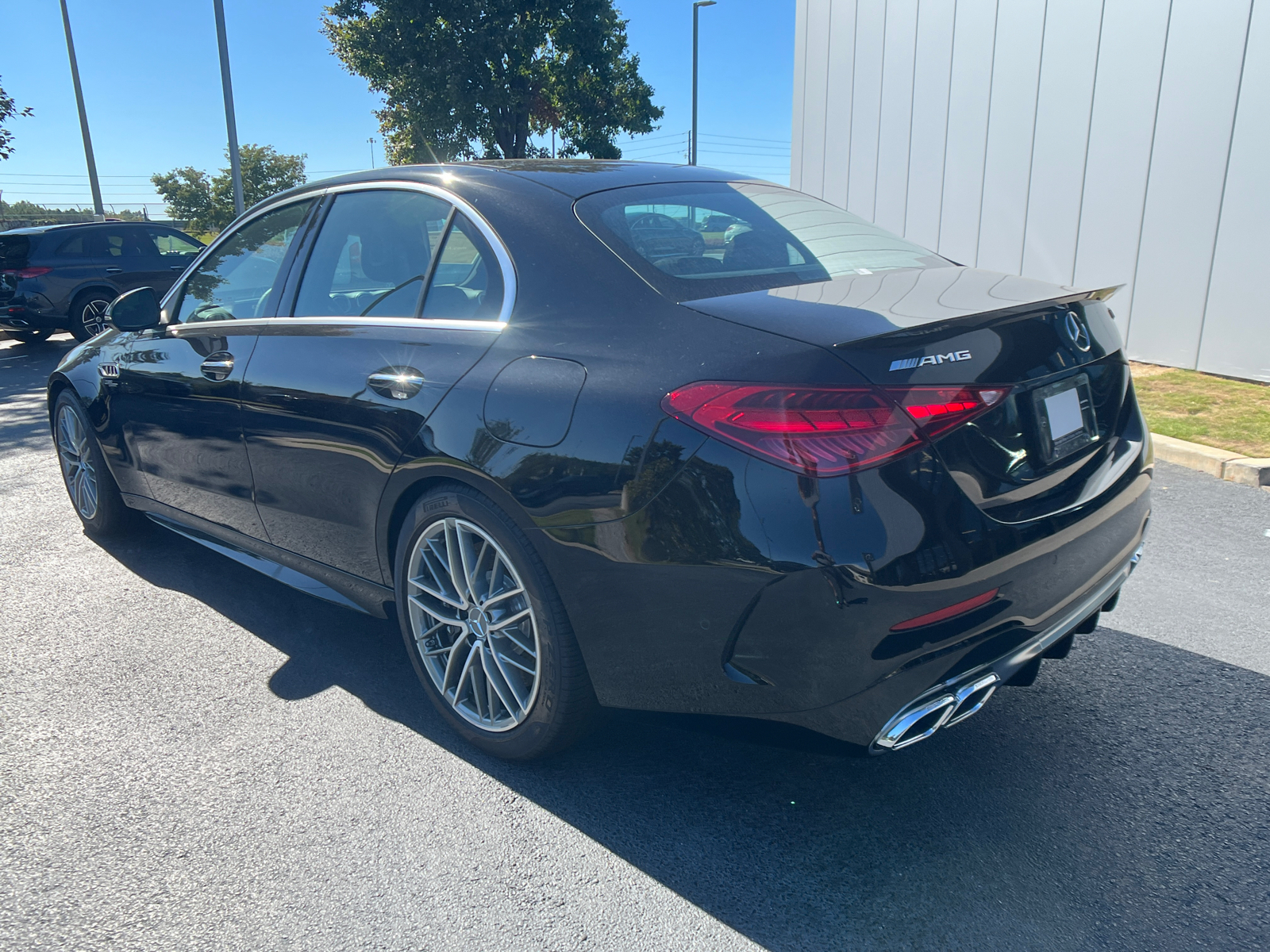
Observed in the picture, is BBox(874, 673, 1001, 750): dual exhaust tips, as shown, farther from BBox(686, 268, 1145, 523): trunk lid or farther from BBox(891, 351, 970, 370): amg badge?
BBox(891, 351, 970, 370): amg badge

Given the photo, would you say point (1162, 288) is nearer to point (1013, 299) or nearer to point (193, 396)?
point (1013, 299)

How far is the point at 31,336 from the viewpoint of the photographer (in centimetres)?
1485

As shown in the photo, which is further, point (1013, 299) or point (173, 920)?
point (1013, 299)

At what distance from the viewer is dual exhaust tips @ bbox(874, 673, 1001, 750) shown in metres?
2.08

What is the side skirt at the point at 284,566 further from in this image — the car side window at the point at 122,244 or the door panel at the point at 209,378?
the car side window at the point at 122,244

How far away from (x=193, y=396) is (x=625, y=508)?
7.65ft

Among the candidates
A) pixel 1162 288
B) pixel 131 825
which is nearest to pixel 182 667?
pixel 131 825

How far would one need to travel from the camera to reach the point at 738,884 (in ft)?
7.29

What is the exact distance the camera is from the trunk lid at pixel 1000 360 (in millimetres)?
2049

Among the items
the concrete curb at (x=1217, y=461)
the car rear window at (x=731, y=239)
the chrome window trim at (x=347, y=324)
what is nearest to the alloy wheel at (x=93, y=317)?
the chrome window trim at (x=347, y=324)

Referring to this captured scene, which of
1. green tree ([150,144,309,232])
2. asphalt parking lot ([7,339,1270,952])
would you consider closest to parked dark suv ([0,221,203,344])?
asphalt parking lot ([7,339,1270,952])

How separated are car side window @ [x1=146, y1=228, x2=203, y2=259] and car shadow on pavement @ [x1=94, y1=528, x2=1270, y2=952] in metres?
13.2

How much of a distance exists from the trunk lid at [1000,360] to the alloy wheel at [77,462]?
3.78 meters

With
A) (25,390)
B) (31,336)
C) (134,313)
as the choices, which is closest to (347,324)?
(134,313)
